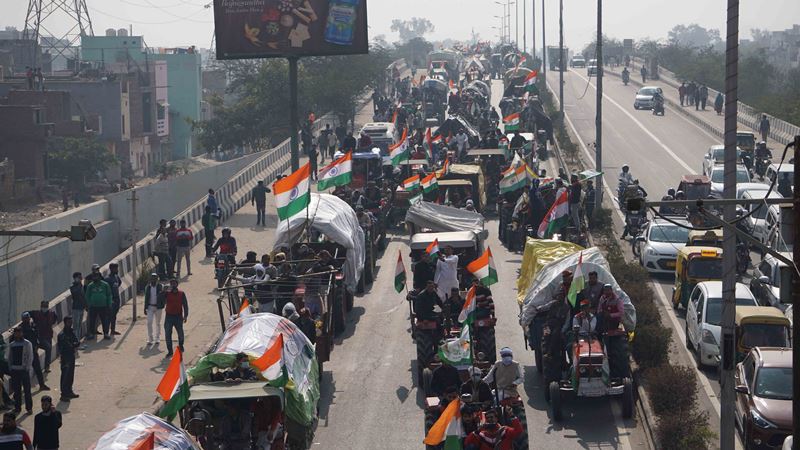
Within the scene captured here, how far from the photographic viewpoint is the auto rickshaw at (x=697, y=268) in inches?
1115

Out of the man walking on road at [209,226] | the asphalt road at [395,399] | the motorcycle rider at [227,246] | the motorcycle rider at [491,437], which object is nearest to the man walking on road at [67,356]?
the asphalt road at [395,399]

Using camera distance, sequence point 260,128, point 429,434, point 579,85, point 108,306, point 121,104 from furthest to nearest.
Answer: point 579,85 → point 121,104 → point 260,128 → point 108,306 → point 429,434

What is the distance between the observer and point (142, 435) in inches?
600

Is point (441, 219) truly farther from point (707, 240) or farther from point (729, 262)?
point (729, 262)

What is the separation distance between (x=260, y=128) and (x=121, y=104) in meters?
32.8

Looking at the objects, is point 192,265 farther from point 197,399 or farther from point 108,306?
point 197,399

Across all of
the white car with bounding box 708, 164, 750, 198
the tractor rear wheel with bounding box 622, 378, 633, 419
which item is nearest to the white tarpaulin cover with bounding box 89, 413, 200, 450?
the tractor rear wheel with bounding box 622, 378, 633, 419

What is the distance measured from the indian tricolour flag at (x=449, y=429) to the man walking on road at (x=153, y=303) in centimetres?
1096

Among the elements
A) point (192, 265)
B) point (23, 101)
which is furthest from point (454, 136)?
point (23, 101)

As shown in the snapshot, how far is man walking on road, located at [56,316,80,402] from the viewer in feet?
72.9

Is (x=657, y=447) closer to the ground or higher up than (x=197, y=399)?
closer to the ground

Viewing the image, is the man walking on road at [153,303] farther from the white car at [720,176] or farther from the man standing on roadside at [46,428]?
the white car at [720,176]

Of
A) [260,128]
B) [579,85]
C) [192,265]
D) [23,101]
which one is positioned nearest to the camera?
[192,265]

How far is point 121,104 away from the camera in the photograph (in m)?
101
